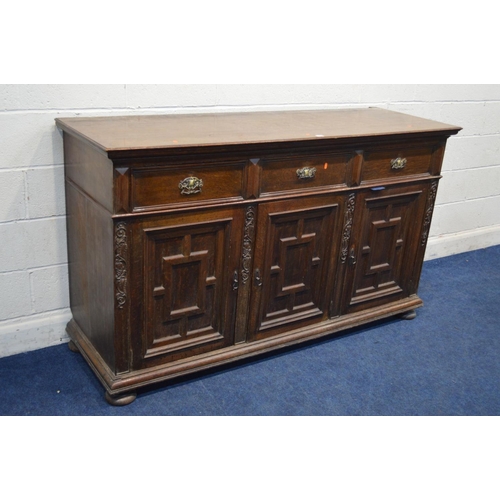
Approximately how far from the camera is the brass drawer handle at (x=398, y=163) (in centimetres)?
261

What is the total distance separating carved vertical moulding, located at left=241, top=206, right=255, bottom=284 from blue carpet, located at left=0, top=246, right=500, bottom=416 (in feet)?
1.36

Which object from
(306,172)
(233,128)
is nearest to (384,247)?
(306,172)

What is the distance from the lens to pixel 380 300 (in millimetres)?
2898

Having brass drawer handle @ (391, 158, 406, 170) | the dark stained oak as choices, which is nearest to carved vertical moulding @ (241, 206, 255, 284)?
the dark stained oak

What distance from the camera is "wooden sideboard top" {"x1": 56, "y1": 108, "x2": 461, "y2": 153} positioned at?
207 centimetres

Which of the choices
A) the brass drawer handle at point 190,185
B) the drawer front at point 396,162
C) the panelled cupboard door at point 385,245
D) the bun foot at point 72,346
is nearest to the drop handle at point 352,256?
the panelled cupboard door at point 385,245

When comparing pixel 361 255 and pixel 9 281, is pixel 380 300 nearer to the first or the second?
pixel 361 255

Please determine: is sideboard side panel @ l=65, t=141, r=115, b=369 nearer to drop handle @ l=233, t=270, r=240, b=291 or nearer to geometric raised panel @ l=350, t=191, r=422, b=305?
drop handle @ l=233, t=270, r=240, b=291

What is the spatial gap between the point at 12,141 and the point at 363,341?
1.65 metres

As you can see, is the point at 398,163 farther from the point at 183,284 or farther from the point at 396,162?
the point at 183,284

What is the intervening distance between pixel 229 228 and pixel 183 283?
0.84 ft

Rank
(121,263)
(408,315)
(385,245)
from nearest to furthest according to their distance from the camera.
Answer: (121,263), (385,245), (408,315)

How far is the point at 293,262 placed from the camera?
2.52 metres

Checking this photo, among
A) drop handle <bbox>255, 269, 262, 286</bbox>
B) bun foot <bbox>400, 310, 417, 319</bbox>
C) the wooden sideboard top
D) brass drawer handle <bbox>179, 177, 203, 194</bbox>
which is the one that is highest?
A: the wooden sideboard top
